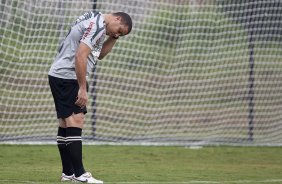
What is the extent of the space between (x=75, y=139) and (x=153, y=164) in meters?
3.05

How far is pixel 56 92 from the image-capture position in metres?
10.0

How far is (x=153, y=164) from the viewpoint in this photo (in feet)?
42.3

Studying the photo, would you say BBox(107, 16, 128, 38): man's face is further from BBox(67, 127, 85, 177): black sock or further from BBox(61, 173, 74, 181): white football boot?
BBox(61, 173, 74, 181): white football boot

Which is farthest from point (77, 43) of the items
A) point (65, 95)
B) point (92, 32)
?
point (65, 95)

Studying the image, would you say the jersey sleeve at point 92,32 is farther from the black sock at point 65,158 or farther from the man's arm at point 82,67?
the black sock at point 65,158

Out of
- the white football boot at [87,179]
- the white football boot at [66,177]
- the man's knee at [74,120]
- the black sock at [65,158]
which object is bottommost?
the white football boot at [66,177]

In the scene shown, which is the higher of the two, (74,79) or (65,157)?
(74,79)

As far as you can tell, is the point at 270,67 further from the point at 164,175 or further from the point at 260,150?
the point at 164,175

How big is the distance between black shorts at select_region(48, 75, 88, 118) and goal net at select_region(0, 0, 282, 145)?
5.32 metres

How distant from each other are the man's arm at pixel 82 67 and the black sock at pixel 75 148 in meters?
0.45

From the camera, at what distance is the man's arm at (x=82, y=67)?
962 cm

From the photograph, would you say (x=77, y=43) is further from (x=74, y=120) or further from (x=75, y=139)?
(x=75, y=139)

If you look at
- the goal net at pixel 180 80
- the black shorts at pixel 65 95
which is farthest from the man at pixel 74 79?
the goal net at pixel 180 80

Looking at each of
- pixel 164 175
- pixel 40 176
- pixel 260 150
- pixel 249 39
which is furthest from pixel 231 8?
pixel 40 176
